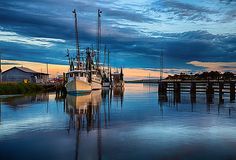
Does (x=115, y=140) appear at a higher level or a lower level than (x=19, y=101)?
lower

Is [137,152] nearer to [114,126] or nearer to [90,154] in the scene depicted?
[90,154]

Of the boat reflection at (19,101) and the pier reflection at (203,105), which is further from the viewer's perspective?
the boat reflection at (19,101)

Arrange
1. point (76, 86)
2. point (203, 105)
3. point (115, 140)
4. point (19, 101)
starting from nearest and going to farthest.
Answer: point (115, 140), point (203, 105), point (19, 101), point (76, 86)

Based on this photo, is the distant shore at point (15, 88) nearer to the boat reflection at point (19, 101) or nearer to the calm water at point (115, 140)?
the boat reflection at point (19, 101)

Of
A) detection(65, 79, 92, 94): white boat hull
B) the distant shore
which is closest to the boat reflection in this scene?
the distant shore

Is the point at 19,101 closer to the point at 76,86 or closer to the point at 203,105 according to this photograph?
the point at 76,86

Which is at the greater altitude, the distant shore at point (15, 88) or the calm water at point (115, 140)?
the distant shore at point (15, 88)

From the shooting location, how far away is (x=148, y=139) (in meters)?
14.3

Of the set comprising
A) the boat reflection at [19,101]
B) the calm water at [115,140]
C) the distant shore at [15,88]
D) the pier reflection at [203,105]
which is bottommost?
the calm water at [115,140]

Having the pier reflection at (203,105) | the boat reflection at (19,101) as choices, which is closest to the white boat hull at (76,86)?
the boat reflection at (19,101)

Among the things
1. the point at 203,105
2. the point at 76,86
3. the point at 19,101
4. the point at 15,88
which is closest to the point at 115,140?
the point at 203,105

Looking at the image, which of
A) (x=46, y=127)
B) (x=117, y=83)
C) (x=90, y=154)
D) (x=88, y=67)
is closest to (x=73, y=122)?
(x=46, y=127)

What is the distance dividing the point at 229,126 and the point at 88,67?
7287 cm

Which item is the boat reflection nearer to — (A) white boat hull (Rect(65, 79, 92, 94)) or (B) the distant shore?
(B) the distant shore
